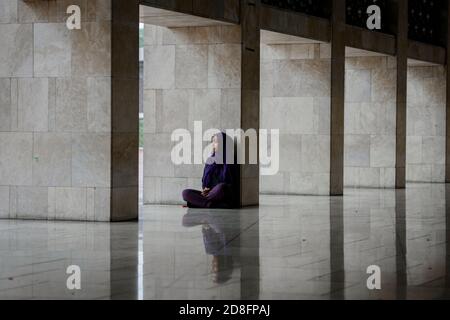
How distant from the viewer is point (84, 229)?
15.0 m

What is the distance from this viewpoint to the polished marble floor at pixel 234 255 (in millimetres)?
9105

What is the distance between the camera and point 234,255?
11.8 meters

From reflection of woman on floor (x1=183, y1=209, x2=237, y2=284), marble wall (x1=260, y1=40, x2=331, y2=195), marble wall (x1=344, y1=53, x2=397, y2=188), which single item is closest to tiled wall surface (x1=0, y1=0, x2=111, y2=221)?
reflection of woman on floor (x1=183, y1=209, x2=237, y2=284)

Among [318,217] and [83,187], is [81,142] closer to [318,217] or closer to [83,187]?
[83,187]

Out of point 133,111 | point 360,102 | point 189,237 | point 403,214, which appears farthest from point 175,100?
point 360,102

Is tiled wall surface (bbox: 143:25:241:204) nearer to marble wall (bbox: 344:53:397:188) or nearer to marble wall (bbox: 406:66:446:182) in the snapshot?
marble wall (bbox: 344:53:397:188)

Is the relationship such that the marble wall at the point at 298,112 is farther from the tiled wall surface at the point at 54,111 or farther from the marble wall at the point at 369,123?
the tiled wall surface at the point at 54,111

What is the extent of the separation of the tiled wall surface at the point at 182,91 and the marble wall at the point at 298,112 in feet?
14.4

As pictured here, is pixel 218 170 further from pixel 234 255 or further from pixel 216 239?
pixel 234 255

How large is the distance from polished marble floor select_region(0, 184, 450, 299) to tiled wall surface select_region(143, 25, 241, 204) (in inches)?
83.2

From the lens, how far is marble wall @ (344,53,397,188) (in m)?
28.1

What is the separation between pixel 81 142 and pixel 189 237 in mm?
3433

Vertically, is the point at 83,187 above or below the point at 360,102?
below

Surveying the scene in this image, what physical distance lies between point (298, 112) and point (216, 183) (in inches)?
213
